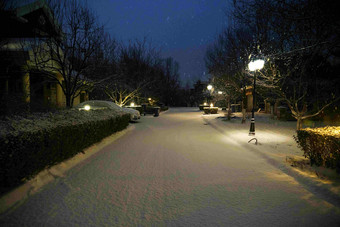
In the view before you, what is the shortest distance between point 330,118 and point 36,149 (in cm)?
1911

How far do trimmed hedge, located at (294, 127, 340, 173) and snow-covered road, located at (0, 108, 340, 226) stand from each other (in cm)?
79

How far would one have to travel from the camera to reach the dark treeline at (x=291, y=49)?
5410mm

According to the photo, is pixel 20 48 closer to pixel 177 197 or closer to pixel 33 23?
pixel 33 23

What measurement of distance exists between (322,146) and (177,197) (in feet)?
12.0

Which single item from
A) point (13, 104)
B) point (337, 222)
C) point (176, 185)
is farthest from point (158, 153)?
point (13, 104)

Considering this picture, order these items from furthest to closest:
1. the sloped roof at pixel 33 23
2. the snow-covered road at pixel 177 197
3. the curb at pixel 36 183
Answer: the sloped roof at pixel 33 23 → the curb at pixel 36 183 → the snow-covered road at pixel 177 197

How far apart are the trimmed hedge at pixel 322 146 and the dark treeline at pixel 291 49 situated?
204 centimetres

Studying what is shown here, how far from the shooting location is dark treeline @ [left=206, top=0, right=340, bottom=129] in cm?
541

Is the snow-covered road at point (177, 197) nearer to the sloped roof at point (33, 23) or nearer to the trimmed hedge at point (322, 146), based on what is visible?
the trimmed hedge at point (322, 146)

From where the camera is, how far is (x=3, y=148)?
13.5 ft

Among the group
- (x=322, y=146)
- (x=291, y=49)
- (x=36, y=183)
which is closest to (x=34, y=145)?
(x=36, y=183)

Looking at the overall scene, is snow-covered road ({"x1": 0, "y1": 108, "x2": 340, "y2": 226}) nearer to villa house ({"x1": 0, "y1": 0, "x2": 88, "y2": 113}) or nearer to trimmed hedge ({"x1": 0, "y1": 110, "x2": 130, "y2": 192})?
trimmed hedge ({"x1": 0, "y1": 110, "x2": 130, "y2": 192})

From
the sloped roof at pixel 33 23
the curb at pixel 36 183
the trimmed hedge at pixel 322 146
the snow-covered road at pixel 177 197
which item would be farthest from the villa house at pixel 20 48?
the trimmed hedge at pixel 322 146

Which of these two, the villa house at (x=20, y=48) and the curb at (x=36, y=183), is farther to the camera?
the villa house at (x=20, y=48)
